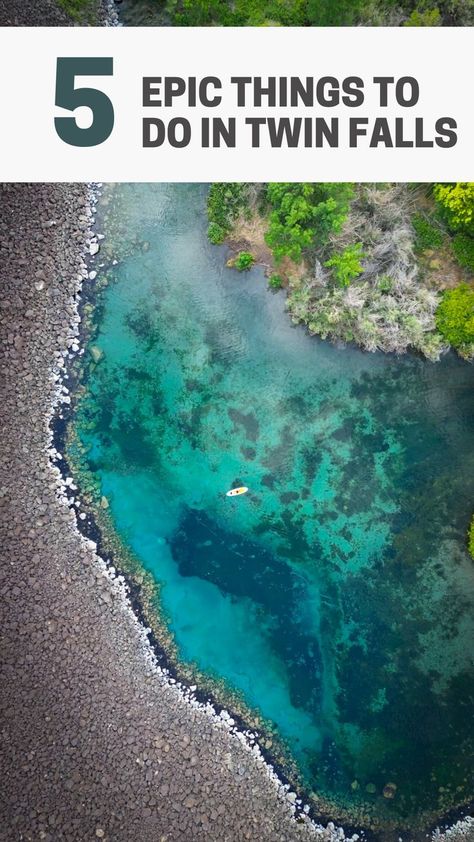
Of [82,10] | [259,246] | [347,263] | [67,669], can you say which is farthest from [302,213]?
[67,669]

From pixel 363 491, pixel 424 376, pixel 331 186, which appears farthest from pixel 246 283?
pixel 363 491

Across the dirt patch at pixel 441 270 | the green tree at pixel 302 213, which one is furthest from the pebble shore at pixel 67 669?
the dirt patch at pixel 441 270

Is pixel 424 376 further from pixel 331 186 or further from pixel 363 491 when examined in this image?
pixel 331 186

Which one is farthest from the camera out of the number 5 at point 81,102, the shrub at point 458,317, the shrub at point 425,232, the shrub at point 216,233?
the shrub at point 216,233

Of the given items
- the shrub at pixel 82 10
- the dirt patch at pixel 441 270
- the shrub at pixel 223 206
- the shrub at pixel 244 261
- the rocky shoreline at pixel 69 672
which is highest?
the shrub at pixel 82 10

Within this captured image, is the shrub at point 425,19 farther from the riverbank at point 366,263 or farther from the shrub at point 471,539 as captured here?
the shrub at point 471,539

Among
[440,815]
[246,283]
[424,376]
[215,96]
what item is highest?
[215,96]

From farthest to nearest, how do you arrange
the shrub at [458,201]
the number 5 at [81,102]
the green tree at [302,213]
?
the green tree at [302,213] → the shrub at [458,201] → the number 5 at [81,102]
